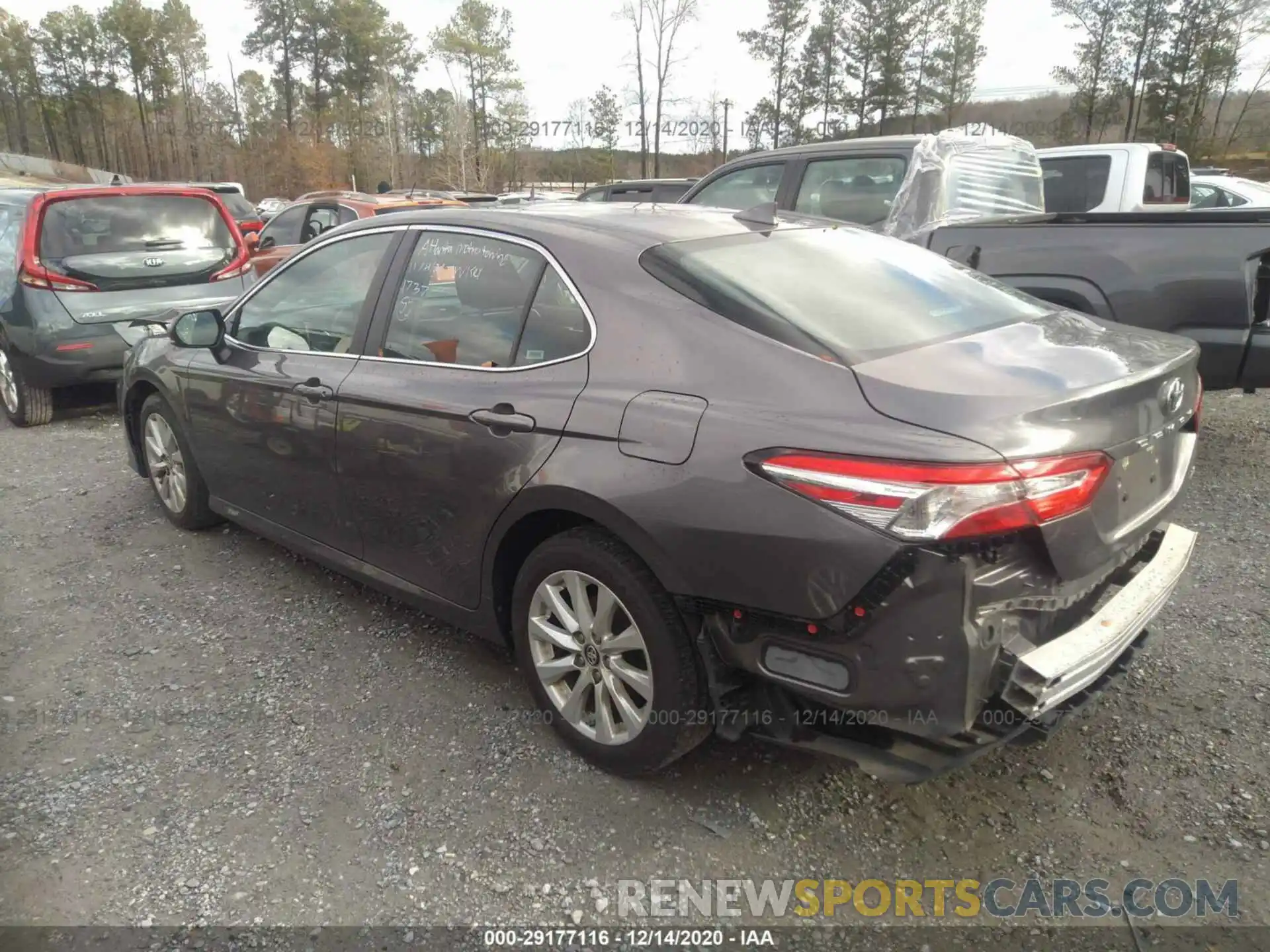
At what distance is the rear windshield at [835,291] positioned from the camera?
2334 millimetres

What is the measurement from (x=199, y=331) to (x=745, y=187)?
14.6 ft

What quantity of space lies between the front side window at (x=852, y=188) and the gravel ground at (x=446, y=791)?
11.9ft

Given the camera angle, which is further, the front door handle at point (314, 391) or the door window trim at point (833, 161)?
the door window trim at point (833, 161)

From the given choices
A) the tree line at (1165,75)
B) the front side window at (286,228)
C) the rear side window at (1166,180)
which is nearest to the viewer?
the rear side window at (1166,180)

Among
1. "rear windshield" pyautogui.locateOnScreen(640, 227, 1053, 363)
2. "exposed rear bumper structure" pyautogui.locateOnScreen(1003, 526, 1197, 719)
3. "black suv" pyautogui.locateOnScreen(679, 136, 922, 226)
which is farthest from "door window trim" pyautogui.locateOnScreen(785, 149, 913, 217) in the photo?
"exposed rear bumper structure" pyautogui.locateOnScreen(1003, 526, 1197, 719)

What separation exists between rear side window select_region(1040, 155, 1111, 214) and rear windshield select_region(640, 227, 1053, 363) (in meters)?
5.55

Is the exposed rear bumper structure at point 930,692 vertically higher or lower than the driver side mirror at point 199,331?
lower

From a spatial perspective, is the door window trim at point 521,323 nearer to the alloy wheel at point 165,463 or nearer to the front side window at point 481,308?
the front side window at point 481,308

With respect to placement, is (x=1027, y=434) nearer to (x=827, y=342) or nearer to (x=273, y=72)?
(x=827, y=342)

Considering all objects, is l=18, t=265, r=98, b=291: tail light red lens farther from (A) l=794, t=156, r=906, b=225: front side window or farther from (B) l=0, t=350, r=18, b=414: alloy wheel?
(A) l=794, t=156, r=906, b=225: front side window

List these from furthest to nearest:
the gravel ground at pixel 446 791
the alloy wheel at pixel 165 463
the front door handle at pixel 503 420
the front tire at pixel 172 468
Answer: the alloy wheel at pixel 165 463 < the front tire at pixel 172 468 < the front door handle at pixel 503 420 < the gravel ground at pixel 446 791

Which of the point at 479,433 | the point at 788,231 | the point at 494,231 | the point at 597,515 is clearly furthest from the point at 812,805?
the point at 494,231

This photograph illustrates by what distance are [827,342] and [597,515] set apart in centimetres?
76

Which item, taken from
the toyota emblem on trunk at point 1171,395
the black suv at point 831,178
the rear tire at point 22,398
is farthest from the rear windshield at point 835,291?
the rear tire at point 22,398
